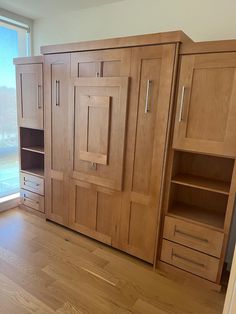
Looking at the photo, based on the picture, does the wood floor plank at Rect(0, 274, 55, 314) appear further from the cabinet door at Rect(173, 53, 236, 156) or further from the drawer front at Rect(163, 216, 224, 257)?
the cabinet door at Rect(173, 53, 236, 156)

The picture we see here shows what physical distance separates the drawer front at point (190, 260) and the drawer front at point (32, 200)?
161 cm

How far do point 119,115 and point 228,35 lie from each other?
1.15 metres

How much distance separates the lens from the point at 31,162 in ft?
10.2

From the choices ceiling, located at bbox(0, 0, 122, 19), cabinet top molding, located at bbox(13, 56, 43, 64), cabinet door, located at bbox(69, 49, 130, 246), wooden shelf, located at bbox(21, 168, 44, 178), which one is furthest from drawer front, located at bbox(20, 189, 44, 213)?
ceiling, located at bbox(0, 0, 122, 19)

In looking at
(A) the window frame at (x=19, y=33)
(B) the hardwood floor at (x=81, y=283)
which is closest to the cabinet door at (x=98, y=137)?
(B) the hardwood floor at (x=81, y=283)

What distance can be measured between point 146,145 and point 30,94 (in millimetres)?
1580

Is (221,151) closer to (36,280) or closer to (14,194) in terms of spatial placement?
(36,280)

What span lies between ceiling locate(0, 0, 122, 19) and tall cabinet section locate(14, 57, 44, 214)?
2.02 feet

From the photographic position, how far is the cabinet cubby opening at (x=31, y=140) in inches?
114

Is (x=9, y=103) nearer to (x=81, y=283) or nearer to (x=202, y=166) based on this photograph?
(x=81, y=283)

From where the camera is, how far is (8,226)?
2645 mm

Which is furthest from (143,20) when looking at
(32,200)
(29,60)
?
(32,200)

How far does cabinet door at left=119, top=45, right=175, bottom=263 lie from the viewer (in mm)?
1788

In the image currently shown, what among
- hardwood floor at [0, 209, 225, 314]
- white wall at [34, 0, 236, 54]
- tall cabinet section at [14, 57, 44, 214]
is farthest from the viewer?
tall cabinet section at [14, 57, 44, 214]
